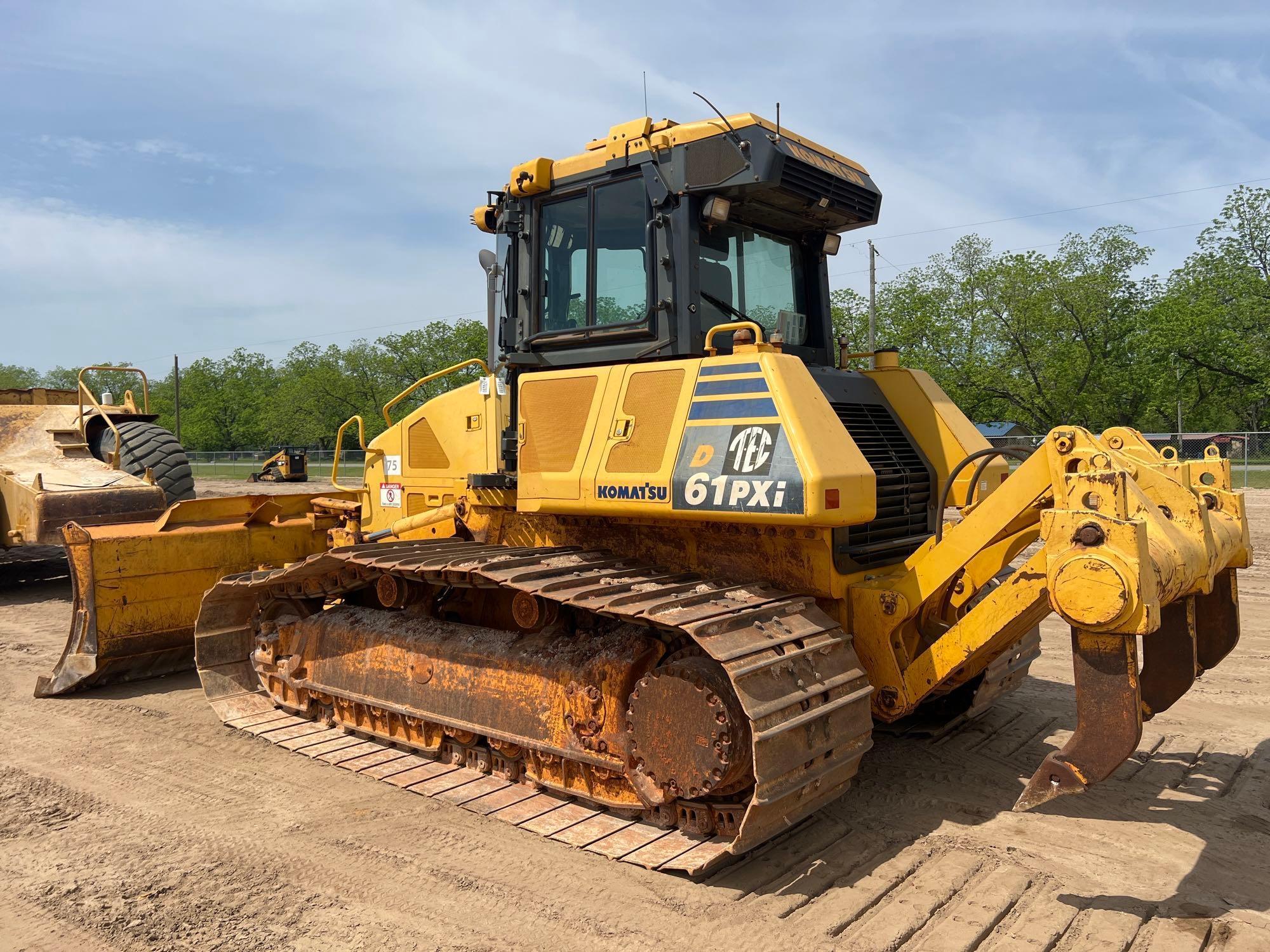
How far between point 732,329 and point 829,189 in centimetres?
109

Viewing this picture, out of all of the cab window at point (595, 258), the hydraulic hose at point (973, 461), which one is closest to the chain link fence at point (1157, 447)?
the hydraulic hose at point (973, 461)

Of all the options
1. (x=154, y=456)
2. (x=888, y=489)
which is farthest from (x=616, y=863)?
(x=154, y=456)

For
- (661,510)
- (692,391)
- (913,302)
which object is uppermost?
(913,302)

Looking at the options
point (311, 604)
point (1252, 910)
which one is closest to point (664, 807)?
point (1252, 910)

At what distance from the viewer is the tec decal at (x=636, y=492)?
4.44 m

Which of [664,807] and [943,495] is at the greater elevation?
[943,495]

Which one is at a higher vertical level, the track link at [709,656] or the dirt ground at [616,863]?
the track link at [709,656]

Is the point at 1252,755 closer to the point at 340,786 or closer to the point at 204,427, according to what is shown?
the point at 340,786

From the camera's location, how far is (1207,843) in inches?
167

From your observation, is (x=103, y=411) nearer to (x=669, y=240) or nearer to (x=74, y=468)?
(x=74, y=468)

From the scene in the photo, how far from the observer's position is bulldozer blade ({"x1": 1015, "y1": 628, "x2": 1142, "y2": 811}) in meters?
3.47

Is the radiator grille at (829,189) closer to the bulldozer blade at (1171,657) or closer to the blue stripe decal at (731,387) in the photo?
the blue stripe decal at (731,387)

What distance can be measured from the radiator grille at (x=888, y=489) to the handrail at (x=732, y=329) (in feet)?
1.92

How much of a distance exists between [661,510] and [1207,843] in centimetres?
284
